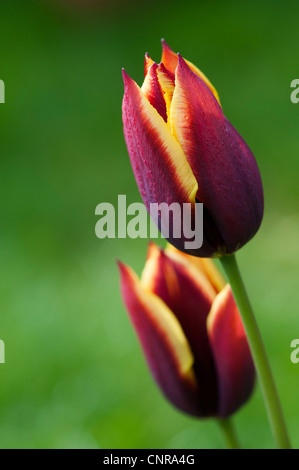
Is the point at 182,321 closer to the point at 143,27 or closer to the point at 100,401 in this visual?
the point at 100,401

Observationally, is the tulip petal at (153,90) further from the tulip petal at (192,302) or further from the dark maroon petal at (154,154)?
the tulip petal at (192,302)

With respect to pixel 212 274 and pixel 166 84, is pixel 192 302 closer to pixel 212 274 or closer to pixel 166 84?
pixel 212 274

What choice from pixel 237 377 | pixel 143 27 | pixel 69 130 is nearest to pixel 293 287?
pixel 237 377

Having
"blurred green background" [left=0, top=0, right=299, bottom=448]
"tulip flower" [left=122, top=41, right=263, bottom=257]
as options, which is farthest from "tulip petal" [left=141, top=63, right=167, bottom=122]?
"blurred green background" [left=0, top=0, right=299, bottom=448]

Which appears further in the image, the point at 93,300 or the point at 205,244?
the point at 93,300

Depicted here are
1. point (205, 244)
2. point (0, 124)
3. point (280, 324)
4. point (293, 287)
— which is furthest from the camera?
point (0, 124)

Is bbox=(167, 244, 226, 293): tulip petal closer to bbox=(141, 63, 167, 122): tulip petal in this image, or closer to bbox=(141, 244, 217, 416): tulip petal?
bbox=(141, 244, 217, 416): tulip petal
